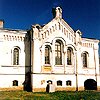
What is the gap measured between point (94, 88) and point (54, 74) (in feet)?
18.5

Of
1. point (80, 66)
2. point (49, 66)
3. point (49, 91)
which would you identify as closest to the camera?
point (49, 91)

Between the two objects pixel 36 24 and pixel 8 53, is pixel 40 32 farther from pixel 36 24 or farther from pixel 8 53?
pixel 8 53

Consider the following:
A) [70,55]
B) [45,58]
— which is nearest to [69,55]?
[70,55]

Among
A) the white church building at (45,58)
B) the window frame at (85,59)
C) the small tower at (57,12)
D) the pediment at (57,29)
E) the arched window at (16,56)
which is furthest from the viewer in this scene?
the window frame at (85,59)

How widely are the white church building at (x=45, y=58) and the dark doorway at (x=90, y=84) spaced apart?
0.22m

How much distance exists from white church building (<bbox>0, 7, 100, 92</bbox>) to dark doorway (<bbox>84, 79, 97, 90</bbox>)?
0.22 meters

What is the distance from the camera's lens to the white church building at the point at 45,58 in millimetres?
22281

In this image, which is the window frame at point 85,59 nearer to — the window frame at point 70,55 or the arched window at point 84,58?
the arched window at point 84,58

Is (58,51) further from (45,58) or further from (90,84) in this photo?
(90,84)

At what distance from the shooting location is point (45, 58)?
23.4 meters

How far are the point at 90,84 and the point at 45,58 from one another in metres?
6.99

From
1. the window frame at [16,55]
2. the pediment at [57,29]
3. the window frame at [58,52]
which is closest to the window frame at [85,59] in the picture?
the pediment at [57,29]

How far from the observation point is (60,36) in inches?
953

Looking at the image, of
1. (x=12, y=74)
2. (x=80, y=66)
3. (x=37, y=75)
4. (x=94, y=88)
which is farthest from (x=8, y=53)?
(x=94, y=88)
